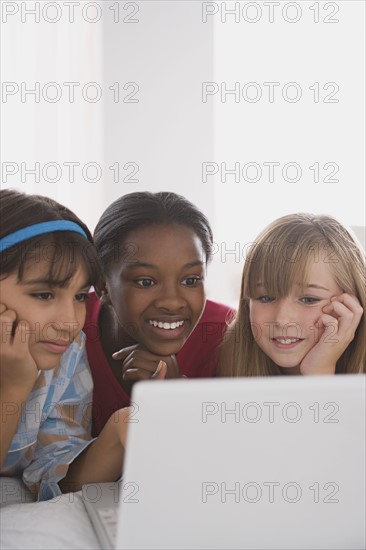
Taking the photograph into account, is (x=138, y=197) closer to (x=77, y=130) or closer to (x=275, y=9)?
(x=77, y=130)

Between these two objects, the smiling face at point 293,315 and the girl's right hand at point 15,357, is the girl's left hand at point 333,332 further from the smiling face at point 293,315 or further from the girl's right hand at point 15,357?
the girl's right hand at point 15,357

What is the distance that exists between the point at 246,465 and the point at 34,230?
2.12 ft

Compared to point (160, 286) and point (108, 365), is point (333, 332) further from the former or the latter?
point (108, 365)

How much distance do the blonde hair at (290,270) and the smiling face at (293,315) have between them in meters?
0.01

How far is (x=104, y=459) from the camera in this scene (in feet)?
3.99

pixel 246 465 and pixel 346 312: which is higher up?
pixel 346 312

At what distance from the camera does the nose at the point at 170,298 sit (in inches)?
57.8

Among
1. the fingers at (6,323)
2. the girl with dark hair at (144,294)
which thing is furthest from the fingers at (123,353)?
the fingers at (6,323)

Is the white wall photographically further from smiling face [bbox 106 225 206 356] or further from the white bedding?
the white bedding

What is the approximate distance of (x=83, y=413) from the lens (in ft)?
4.46

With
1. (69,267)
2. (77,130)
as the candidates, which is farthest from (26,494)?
(77,130)

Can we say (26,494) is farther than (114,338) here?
No

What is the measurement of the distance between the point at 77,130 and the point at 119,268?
1.14m

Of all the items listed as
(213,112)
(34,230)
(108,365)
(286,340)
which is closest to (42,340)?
(34,230)
